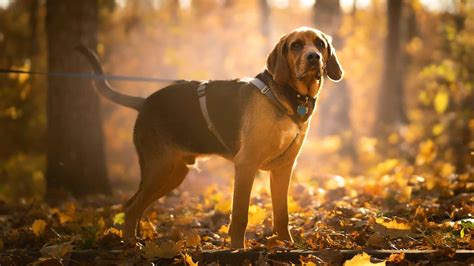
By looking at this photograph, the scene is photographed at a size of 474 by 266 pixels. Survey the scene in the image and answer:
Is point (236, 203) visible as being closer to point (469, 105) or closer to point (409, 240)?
point (409, 240)

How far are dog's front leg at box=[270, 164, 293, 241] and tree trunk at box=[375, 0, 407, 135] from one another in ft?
54.2

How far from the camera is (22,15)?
21.3m

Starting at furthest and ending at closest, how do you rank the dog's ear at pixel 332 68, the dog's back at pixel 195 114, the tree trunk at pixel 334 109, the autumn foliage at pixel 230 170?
the tree trunk at pixel 334 109
the dog's back at pixel 195 114
the dog's ear at pixel 332 68
the autumn foliage at pixel 230 170

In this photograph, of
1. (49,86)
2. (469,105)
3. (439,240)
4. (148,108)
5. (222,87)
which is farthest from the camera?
(469,105)

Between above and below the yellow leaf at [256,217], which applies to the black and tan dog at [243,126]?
above

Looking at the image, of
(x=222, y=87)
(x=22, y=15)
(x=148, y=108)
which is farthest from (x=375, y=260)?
(x=22, y=15)

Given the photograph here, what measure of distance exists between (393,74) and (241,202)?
1772cm

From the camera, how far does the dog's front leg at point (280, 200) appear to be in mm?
5547

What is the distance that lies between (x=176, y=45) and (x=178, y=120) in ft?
82.4

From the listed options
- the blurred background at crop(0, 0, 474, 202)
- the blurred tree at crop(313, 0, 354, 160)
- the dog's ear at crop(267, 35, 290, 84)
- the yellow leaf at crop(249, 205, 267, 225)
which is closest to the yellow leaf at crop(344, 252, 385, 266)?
the dog's ear at crop(267, 35, 290, 84)

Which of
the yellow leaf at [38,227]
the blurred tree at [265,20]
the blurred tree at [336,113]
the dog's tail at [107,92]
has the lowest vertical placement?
the yellow leaf at [38,227]

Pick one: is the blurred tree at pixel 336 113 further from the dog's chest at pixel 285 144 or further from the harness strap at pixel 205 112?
the dog's chest at pixel 285 144

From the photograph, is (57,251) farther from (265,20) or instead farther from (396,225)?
(265,20)

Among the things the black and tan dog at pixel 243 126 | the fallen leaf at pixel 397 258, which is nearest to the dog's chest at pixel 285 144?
the black and tan dog at pixel 243 126
